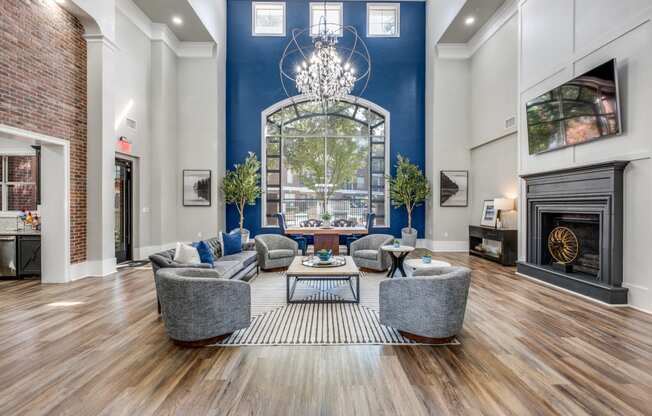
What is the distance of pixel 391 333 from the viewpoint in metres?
3.30

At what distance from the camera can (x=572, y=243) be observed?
16.6ft

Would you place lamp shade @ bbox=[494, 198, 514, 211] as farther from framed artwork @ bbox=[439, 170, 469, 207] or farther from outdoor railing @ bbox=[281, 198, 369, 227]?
outdoor railing @ bbox=[281, 198, 369, 227]

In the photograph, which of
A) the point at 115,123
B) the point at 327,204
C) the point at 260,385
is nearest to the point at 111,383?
the point at 260,385

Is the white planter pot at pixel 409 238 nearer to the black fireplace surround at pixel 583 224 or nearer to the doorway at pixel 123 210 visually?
the black fireplace surround at pixel 583 224

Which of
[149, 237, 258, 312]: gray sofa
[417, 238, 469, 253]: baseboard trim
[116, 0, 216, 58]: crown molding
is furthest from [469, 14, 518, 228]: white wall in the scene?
[116, 0, 216, 58]: crown molding

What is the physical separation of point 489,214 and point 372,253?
375 cm

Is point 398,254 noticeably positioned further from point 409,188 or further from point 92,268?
point 92,268

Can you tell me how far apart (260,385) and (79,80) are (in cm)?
615

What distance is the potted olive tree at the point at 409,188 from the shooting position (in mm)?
9281

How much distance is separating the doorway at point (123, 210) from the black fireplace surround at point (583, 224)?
8.22 metres

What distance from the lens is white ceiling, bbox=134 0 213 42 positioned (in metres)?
7.32

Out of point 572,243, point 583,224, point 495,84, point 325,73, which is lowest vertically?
point 572,243

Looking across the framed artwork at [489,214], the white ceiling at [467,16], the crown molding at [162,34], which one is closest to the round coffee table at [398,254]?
the framed artwork at [489,214]

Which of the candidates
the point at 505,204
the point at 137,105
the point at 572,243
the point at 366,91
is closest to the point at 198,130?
the point at 137,105
